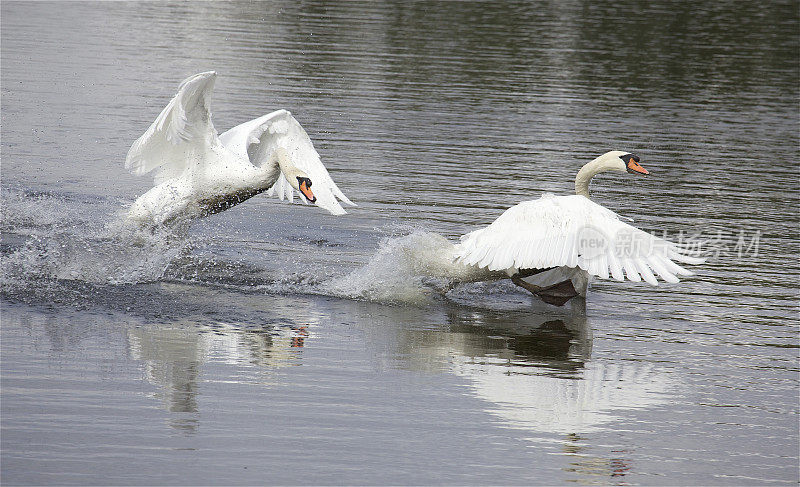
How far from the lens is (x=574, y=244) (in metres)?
7.98

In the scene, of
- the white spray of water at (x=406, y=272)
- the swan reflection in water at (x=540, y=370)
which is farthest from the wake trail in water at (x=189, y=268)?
the swan reflection in water at (x=540, y=370)

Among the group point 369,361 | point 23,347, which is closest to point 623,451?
point 369,361

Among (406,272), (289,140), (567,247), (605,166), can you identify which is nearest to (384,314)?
(406,272)

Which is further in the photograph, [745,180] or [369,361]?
[745,180]

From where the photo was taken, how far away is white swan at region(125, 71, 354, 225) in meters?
8.97

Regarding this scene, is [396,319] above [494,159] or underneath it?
underneath

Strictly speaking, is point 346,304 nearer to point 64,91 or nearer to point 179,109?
point 179,109

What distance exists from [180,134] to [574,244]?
3565 mm

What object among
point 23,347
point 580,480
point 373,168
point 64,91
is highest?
point 64,91

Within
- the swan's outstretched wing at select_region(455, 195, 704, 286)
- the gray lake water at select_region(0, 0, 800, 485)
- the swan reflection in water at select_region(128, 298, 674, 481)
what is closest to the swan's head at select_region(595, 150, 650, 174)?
the swan's outstretched wing at select_region(455, 195, 704, 286)

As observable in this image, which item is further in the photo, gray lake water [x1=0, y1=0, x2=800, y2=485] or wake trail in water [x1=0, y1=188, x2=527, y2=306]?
wake trail in water [x1=0, y1=188, x2=527, y2=306]

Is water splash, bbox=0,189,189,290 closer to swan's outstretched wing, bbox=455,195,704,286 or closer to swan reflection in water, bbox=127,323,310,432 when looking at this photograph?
swan reflection in water, bbox=127,323,310,432

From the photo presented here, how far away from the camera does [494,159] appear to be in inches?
581

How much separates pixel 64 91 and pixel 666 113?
404 inches
